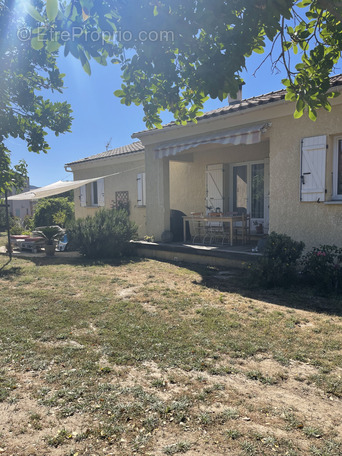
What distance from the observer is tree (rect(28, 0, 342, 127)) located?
295 cm

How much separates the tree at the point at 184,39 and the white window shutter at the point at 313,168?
3.53m

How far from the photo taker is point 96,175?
1600 centimetres

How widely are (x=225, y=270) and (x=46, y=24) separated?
21.1 feet

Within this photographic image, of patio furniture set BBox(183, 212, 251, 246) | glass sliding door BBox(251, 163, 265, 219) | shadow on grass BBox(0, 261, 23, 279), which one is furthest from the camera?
glass sliding door BBox(251, 163, 265, 219)

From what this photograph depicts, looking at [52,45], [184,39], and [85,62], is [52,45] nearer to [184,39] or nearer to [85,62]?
[85,62]

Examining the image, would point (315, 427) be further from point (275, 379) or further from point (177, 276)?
point (177, 276)

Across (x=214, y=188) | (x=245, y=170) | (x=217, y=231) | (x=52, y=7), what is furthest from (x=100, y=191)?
(x=52, y=7)

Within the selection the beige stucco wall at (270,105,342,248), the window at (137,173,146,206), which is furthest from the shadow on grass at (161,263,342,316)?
the window at (137,173,146,206)

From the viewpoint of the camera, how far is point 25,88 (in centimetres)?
698

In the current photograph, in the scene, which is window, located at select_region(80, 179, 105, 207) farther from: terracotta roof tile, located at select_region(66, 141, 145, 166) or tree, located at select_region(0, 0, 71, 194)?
tree, located at select_region(0, 0, 71, 194)

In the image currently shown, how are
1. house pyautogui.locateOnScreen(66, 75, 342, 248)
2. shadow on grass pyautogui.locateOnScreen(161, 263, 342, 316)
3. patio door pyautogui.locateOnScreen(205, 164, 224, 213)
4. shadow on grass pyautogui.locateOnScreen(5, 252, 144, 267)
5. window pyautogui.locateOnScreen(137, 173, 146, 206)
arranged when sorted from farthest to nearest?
window pyautogui.locateOnScreen(137, 173, 146, 206), patio door pyautogui.locateOnScreen(205, 164, 224, 213), shadow on grass pyautogui.locateOnScreen(5, 252, 144, 267), house pyautogui.locateOnScreen(66, 75, 342, 248), shadow on grass pyautogui.locateOnScreen(161, 263, 342, 316)

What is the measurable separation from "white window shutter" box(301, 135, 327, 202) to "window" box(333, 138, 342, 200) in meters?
0.25

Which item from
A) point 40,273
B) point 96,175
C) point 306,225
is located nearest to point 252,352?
point 306,225

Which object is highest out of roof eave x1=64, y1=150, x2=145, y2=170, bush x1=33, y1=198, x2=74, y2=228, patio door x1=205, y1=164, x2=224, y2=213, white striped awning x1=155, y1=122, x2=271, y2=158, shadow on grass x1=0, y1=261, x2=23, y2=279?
roof eave x1=64, y1=150, x2=145, y2=170
